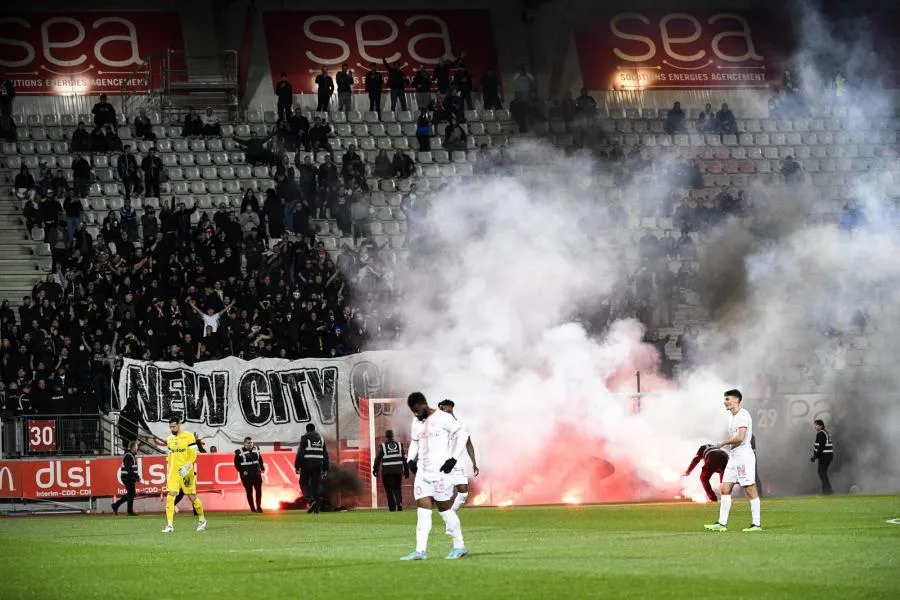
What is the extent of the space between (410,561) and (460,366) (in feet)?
53.2

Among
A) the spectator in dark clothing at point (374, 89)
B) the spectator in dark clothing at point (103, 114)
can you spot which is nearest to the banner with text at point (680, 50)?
the spectator in dark clothing at point (374, 89)

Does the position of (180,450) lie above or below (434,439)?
above

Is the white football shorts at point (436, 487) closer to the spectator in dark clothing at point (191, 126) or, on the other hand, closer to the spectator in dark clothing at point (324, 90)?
the spectator in dark clothing at point (191, 126)

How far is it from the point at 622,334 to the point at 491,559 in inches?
705

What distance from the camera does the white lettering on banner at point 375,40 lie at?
45.9m

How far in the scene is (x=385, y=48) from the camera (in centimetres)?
4631

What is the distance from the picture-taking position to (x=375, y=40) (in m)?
46.4

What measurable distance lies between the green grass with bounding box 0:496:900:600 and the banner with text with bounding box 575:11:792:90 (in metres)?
24.9

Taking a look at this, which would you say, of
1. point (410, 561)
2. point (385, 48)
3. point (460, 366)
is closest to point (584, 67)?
point (385, 48)

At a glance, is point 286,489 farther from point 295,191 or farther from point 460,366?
point 295,191

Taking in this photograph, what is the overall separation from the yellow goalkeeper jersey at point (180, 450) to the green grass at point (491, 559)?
1.08 metres

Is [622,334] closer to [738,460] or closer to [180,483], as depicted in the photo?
[180,483]

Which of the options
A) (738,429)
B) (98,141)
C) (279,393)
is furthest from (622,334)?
(98,141)

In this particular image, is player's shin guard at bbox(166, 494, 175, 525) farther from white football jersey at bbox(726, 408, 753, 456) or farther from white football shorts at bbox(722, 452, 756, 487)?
white football jersey at bbox(726, 408, 753, 456)
